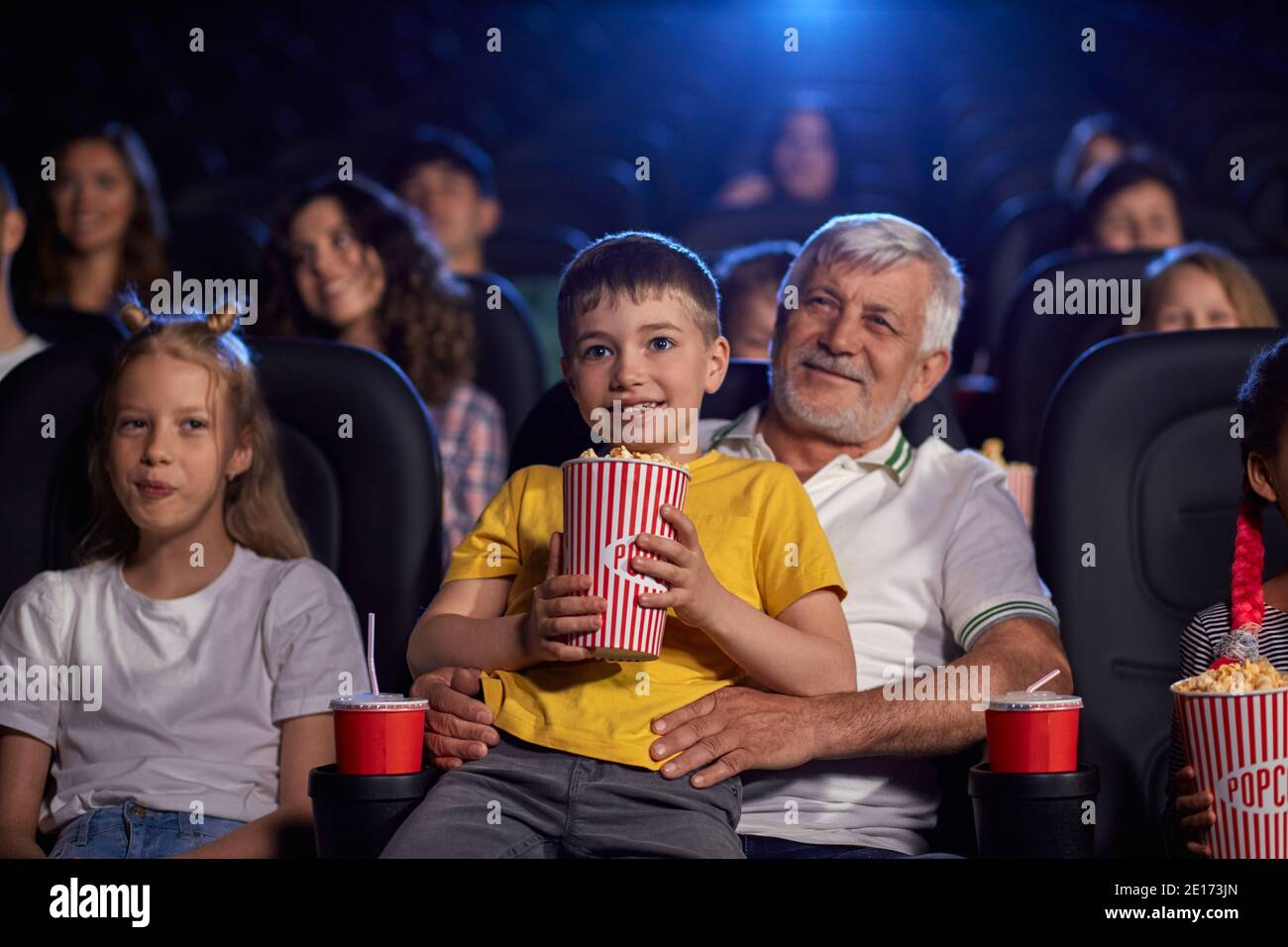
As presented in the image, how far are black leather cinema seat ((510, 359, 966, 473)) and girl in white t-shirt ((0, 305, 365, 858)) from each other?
1.09ft

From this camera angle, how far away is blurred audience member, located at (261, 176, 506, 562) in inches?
118

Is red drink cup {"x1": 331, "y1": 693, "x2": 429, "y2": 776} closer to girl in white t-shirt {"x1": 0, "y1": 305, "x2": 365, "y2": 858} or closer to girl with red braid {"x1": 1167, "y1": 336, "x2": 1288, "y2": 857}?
girl in white t-shirt {"x1": 0, "y1": 305, "x2": 365, "y2": 858}

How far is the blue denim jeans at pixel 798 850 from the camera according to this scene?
1.76m

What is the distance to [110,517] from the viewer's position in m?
2.02

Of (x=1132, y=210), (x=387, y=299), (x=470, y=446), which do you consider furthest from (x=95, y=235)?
(x=1132, y=210)

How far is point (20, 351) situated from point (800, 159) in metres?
3.55

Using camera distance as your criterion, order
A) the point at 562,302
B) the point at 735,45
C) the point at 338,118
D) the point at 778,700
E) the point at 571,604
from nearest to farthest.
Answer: the point at 571,604, the point at 778,700, the point at 562,302, the point at 338,118, the point at 735,45

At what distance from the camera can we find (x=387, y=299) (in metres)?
3.10

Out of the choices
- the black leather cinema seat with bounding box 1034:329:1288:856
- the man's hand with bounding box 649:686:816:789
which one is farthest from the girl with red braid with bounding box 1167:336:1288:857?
the man's hand with bounding box 649:686:816:789

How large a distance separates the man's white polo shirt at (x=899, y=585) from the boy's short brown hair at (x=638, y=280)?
1.20 ft

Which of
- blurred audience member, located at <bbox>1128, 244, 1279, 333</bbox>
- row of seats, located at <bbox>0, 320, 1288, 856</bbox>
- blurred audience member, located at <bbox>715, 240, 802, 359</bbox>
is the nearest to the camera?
row of seats, located at <bbox>0, 320, 1288, 856</bbox>
